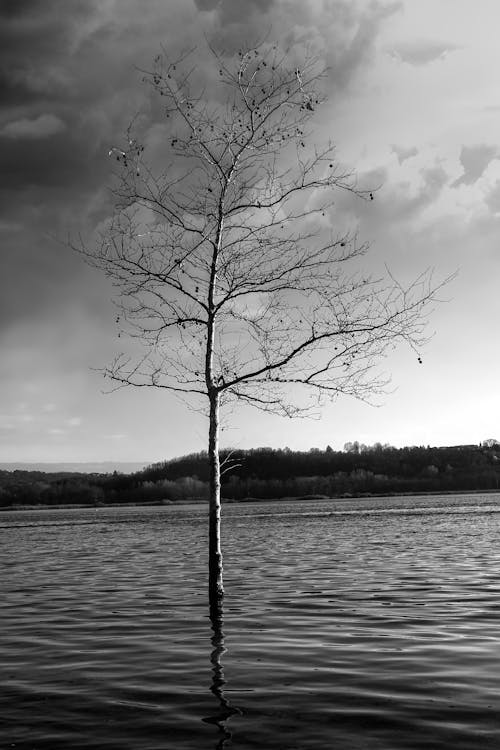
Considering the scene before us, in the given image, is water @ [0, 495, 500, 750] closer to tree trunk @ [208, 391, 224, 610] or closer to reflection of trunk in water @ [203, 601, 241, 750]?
reflection of trunk in water @ [203, 601, 241, 750]

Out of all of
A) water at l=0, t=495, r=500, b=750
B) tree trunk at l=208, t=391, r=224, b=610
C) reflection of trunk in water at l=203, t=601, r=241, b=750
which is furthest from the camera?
tree trunk at l=208, t=391, r=224, b=610

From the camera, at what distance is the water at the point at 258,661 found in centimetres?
909

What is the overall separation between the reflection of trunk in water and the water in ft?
0.13

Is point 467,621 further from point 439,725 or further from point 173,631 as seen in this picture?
point 439,725

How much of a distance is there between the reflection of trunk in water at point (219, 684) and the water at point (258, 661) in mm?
39

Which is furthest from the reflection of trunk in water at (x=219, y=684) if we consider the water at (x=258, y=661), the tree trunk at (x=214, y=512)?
the tree trunk at (x=214, y=512)

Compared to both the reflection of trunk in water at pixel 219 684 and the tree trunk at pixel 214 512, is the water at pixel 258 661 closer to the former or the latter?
the reflection of trunk in water at pixel 219 684

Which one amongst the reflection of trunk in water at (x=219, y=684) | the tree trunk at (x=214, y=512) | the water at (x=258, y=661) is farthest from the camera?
the tree trunk at (x=214, y=512)

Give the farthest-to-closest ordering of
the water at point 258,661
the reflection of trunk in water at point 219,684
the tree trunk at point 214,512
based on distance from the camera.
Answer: the tree trunk at point 214,512 < the reflection of trunk in water at point 219,684 < the water at point 258,661

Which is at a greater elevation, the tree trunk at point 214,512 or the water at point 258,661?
the tree trunk at point 214,512

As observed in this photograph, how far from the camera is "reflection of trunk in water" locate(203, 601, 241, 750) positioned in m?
9.23

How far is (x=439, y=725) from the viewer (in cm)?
909

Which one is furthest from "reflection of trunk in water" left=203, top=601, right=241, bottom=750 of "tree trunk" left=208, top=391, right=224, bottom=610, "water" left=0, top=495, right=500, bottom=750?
"tree trunk" left=208, top=391, right=224, bottom=610

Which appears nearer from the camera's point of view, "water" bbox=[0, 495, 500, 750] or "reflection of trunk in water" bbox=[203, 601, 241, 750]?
"water" bbox=[0, 495, 500, 750]
